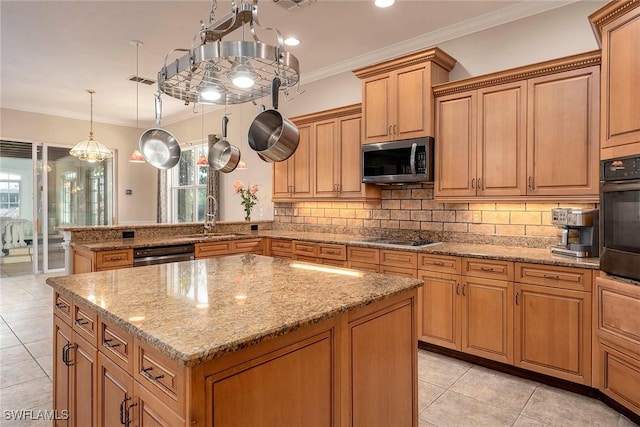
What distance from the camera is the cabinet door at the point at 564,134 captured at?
108 inches

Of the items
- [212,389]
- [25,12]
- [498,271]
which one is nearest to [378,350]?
[212,389]

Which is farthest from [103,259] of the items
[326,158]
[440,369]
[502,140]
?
[502,140]

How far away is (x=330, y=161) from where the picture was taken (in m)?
4.48

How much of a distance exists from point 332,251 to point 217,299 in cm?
249

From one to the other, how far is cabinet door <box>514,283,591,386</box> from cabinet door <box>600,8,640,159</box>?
1.00 metres

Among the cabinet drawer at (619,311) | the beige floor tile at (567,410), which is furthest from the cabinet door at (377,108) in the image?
the beige floor tile at (567,410)

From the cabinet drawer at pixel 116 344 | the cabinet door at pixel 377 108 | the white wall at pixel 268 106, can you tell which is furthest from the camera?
the cabinet door at pixel 377 108

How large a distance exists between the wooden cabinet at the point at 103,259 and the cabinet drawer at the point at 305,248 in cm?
172

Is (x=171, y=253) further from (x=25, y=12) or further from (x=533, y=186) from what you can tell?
(x=533, y=186)

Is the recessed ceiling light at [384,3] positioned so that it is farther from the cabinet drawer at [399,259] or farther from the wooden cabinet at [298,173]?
the cabinet drawer at [399,259]

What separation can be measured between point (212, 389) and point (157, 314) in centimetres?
43

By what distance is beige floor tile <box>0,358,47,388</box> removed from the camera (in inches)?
112

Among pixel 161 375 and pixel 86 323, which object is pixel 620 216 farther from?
pixel 86 323

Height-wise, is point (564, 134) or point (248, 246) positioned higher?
point (564, 134)
